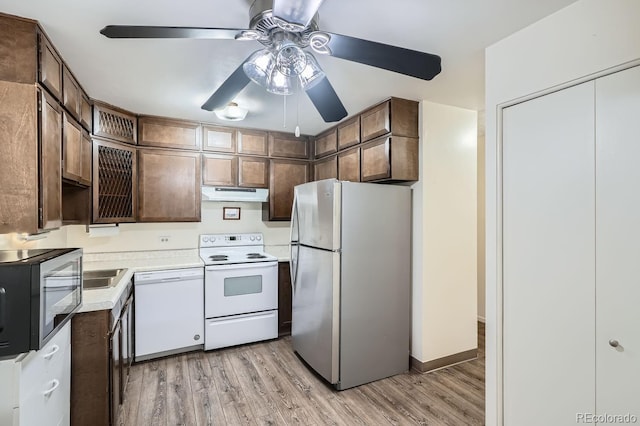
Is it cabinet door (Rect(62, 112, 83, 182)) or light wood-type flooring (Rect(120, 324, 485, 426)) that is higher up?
cabinet door (Rect(62, 112, 83, 182))

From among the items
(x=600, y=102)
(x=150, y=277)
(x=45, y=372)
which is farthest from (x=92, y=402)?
(x=600, y=102)

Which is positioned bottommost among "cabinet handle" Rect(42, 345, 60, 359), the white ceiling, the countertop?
"cabinet handle" Rect(42, 345, 60, 359)

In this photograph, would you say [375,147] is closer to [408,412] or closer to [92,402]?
[408,412]

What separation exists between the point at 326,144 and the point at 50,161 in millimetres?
2573

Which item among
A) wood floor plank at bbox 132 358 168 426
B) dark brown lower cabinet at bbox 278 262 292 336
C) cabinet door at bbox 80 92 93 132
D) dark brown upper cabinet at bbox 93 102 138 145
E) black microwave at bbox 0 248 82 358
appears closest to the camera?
black microwave at bbox 0 248 82 358

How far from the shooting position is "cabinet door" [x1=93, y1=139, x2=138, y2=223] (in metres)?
2.86

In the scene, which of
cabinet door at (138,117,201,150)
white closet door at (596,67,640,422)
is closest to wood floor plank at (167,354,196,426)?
cabinet door at (138,117,201,150)

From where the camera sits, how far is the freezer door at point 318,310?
255 centimetres

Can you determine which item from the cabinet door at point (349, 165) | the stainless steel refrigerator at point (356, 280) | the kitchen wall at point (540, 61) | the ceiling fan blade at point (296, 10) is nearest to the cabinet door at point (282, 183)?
the cabinet door at point (349, 165)

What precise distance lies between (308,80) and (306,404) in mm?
2256

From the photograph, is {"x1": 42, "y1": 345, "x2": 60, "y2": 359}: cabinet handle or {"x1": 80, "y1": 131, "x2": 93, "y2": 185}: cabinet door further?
{"x1": 80, "y1": 131, "x2": 93, "y2": 185}: cabinet door

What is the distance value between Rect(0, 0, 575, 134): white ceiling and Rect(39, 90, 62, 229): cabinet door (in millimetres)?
388

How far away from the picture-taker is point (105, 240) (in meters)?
3.33

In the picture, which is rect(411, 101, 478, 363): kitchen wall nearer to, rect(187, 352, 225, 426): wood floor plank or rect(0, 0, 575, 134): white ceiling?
rect(0, 0, 575, 134): white ceiling
